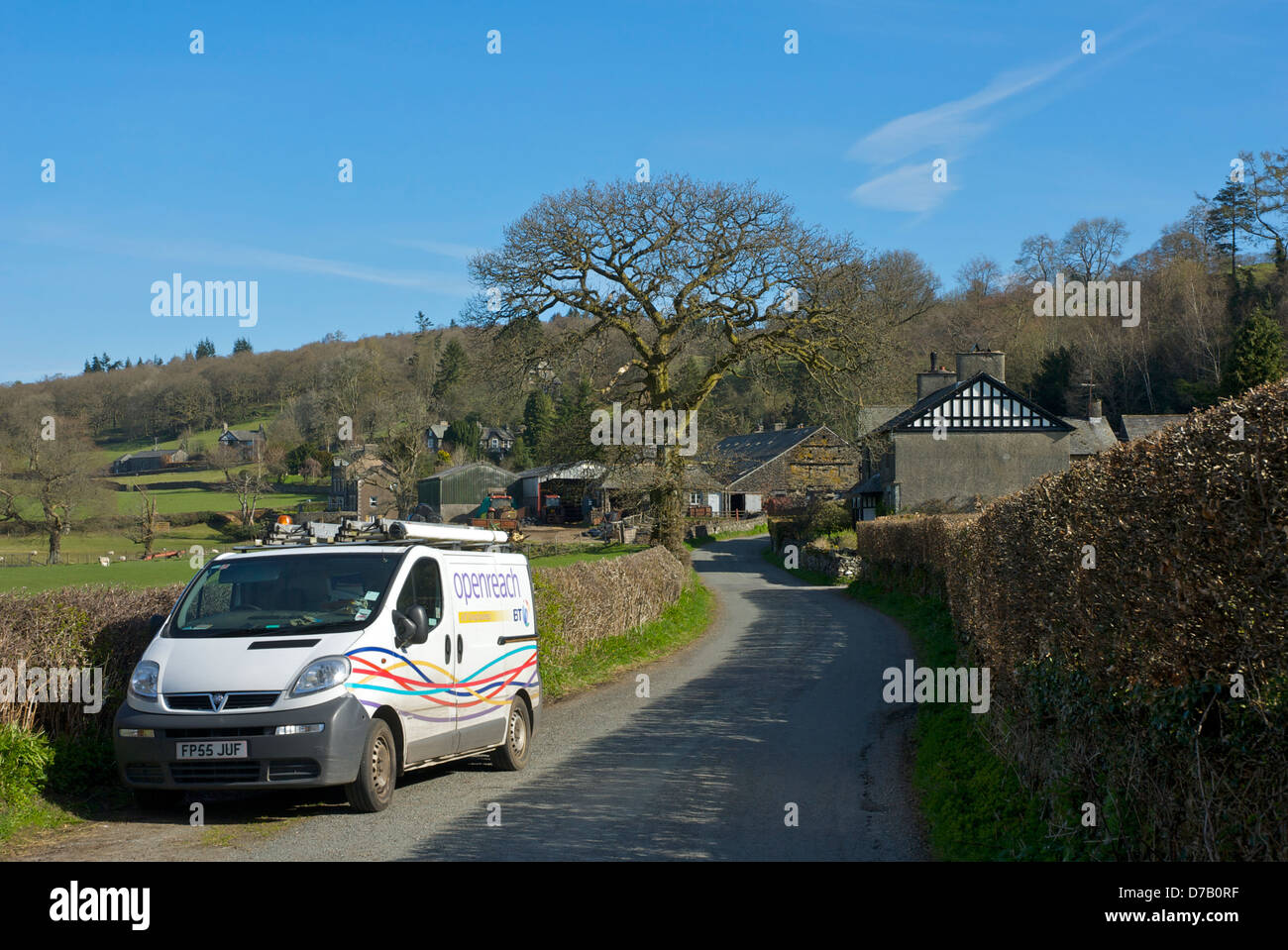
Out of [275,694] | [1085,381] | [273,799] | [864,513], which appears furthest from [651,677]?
[1085,381]

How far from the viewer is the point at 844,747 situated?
1153 centimetres

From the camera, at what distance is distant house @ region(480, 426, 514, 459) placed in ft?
393

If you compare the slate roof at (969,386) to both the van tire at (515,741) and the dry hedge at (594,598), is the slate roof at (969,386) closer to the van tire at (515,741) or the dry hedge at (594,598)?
the dry hedge at (594,598)

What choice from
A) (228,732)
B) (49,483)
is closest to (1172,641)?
(228,732)

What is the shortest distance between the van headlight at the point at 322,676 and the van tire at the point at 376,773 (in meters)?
0.50

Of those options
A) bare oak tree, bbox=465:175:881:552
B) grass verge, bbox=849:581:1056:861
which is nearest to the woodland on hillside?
bare oak tree, bbox=465:175:881:552

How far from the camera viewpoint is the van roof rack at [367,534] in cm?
1008

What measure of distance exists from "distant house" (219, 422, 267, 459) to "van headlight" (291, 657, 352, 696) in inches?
3823

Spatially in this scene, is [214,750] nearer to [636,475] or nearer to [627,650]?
[627,650]

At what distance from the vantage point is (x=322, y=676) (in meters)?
7.95

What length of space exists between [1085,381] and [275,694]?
235 ft

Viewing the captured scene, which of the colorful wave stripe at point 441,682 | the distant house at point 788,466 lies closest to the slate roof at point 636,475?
the colorful wave stripe at point 441,682

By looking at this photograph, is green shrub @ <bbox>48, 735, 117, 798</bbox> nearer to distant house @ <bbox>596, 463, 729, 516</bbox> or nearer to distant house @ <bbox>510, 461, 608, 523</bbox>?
distant house @ <bbox>596, 463, 729, 516</bbox>

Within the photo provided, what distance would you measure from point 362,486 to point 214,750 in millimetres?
80138
